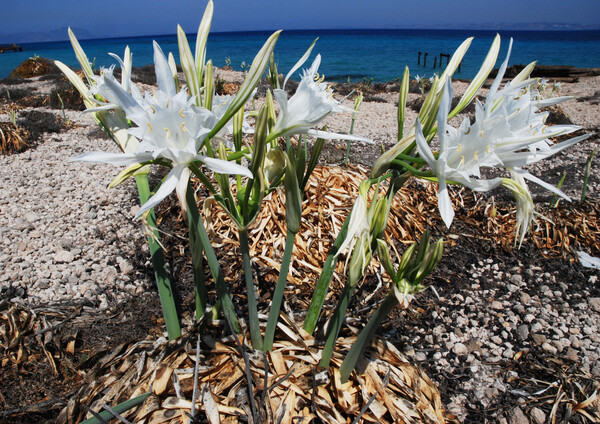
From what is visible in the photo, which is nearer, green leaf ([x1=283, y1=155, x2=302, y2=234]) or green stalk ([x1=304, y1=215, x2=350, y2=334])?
green leaf ([x1=283, y1=155, x2=302, y2=234])

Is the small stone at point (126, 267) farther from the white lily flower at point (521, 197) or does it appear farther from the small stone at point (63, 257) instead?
the white lily flower at point (521, 197)

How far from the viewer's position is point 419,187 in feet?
9.41

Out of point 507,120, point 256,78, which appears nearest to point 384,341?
point 507,120

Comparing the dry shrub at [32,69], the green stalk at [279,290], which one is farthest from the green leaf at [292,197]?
the dry shrub at [32,69]

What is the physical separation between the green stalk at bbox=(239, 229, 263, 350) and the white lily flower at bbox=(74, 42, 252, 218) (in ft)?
0.74

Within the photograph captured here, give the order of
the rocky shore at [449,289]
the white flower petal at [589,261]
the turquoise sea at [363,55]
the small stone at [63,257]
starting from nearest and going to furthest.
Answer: the rocky shore at [449,289] < the small stone at [63,257] < the white flower petal at [589,261] < the turquoise sea at [363,55]

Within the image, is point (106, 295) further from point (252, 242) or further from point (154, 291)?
point (252, 242)

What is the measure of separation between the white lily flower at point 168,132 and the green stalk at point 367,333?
0.52 metres

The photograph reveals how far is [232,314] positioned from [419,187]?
2035 mm

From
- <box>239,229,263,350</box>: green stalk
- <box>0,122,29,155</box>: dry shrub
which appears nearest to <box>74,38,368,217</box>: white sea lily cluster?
<box>239,229,263,350</box>: green stalk

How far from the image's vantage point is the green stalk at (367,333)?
992 mm

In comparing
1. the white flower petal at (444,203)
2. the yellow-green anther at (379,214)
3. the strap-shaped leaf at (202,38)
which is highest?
the strap-shaped leaf at (202,38)

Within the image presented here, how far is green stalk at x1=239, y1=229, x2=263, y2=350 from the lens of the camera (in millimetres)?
1045

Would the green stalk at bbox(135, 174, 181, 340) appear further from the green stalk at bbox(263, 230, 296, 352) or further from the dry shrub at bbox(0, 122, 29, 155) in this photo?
the dry shrub at bbox(0, 122, 29, 155)
